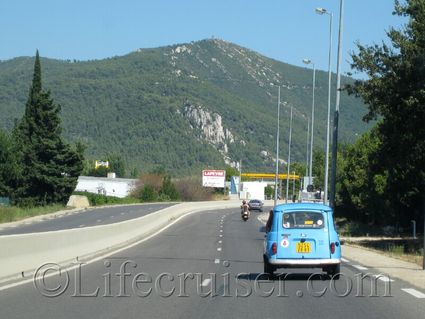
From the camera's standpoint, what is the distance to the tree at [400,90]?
101 feet

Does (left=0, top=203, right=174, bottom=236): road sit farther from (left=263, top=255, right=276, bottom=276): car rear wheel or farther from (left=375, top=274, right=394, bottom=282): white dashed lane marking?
(left=375, top=274, right=394, bottom=282): white dashed lane marking

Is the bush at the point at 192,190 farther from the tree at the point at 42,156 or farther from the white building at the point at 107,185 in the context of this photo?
the tree at the point at 42,156

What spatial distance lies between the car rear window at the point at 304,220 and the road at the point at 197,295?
129 cm

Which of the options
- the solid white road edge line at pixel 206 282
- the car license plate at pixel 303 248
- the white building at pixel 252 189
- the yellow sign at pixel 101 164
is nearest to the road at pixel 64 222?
the solid white road edge line at pixel 206 282

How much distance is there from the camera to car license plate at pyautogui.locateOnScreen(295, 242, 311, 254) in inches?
704

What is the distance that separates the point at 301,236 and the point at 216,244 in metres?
18.2

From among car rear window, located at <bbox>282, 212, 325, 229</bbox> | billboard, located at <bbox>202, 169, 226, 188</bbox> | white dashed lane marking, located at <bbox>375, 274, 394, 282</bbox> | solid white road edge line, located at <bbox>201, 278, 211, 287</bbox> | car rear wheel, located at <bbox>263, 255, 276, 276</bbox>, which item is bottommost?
solid white road edge line, located at <bbox>201, 278, 211, 287</bbox>

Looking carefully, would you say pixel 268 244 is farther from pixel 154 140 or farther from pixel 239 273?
pixel 154 140

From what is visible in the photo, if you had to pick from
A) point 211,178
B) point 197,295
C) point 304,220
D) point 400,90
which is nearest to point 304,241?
point 304,220

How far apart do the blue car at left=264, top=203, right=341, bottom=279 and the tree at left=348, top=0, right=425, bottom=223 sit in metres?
12.7

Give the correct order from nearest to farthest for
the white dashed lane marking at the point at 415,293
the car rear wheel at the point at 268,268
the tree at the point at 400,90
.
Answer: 1. the white dashed lane marking at the point at 415,293
2. the car rear wheel at the point at 268,268
3. the tree at the point at 400,90

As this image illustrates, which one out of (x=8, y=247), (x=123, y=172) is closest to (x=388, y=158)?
(x=8, y=247)

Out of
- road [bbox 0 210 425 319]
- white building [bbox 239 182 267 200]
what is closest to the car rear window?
road [bbox 0 210 425 319]

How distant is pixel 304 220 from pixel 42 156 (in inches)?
2897
